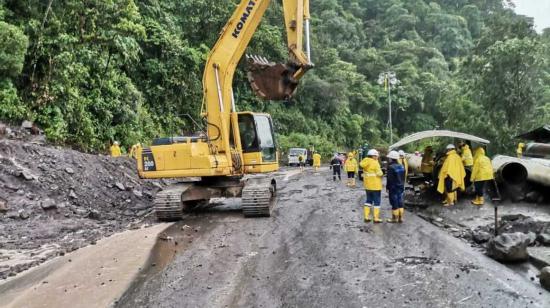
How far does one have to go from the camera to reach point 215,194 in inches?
507

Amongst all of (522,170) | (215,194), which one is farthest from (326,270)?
(522,170)

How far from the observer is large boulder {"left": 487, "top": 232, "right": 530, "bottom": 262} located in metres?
7.95

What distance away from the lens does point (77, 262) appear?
27.8 feet

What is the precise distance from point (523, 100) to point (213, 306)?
85.9ft

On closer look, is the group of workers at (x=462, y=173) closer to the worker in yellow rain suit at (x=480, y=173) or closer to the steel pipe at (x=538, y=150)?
the worker in yellow rain suit at (x=480, y=173)

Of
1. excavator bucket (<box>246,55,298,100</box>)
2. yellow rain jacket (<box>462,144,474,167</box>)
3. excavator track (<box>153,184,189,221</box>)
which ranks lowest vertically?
excavator track (<box>153,184,189,221</box>)

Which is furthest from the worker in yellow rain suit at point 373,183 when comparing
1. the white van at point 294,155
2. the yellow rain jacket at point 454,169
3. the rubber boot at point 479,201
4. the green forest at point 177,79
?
the white van at point 294,155

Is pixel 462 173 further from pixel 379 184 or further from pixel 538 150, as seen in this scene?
pixel 379 184

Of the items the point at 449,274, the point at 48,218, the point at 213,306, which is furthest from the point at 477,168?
the point at 48,218

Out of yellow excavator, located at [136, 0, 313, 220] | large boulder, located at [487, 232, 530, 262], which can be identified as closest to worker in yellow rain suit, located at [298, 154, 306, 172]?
yellow excavator, located at [136, 0, 313, 220]

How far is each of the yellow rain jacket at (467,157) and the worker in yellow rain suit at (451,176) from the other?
0.80m

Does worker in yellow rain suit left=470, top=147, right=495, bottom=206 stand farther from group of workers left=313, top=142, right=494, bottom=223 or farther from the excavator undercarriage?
the excavator undercarriage

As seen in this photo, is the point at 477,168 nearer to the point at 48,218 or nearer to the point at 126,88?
the point at 48,218

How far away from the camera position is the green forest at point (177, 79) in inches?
716
